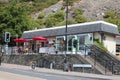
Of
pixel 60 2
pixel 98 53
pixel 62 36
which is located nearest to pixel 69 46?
pixel 62 36

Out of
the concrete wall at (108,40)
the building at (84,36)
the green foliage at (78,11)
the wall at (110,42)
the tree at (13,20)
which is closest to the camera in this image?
the building at (84,36)

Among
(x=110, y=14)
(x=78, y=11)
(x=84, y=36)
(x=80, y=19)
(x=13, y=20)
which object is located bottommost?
(x=84, y=36)

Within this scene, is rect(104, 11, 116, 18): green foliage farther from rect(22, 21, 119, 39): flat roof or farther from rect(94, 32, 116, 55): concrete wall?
rect(94, 32, 116, 55): concrete wall

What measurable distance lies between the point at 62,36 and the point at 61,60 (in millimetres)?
5351

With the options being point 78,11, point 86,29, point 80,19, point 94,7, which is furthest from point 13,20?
point 94,7

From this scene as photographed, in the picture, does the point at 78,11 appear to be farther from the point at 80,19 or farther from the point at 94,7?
the point at 80,19

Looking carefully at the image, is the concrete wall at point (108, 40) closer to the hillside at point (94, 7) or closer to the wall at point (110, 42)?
the wall at point (110, 42)

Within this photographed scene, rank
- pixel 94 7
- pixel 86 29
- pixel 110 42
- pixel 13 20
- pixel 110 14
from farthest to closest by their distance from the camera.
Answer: pixel 94 7 < pixel 110 14 < pixel 13 20 < pixel 110 42 < pixel 86 29

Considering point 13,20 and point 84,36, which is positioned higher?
point 13,20

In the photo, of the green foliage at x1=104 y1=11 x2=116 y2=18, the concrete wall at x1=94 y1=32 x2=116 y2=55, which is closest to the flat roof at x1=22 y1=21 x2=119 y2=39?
the concrete wall at x1=94 y1=32 x2=116 y2=55

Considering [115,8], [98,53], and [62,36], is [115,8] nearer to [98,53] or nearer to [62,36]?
[62,36]

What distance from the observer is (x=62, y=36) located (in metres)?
47.2

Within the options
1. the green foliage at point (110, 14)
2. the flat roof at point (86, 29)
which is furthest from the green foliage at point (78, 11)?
the flat roof at point (86, 29)

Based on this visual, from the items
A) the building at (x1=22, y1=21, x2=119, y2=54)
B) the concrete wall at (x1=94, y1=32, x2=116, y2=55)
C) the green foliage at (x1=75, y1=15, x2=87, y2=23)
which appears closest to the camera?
the building at (x1=22, y1=21, x2=119, y2=54)
